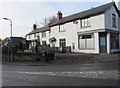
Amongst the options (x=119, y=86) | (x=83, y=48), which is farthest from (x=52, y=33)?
(x=119, y=86)

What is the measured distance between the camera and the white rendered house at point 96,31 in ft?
87.4

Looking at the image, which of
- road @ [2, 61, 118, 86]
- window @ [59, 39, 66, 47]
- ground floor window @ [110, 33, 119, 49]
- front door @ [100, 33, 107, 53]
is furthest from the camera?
window @ [59, 39, 66, 47]

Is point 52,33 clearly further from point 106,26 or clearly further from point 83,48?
point 106,26

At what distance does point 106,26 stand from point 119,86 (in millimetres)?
20163

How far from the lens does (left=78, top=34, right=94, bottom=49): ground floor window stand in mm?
27891

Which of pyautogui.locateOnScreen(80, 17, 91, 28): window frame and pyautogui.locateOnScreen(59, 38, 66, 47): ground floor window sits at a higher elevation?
pyautogui.locateOnScreen(80, 17, 91, 28): window frame

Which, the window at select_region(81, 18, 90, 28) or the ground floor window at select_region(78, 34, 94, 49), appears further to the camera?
the window at select_region(81, 18, 90, 28)

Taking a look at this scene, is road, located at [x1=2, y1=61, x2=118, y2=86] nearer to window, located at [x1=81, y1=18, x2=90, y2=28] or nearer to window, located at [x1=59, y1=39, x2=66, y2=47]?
window, located at [x1=81, y1=18, x2=90, y2=28]

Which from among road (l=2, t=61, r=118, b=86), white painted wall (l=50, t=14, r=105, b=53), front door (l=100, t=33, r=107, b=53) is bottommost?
road (l=2, t=61, r=118, b=86)

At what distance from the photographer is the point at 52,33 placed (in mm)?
39125

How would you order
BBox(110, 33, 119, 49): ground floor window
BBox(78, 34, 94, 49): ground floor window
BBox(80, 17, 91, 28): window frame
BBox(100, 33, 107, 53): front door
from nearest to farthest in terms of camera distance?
1. BBox(100, 33, 107, 53): front door
2. BBox(110, 33, 119, 49): ground floor window
3. BBox(78, 34, 94, 49): ground floor window
4. BBox(80, 17, 91, 28): window frame

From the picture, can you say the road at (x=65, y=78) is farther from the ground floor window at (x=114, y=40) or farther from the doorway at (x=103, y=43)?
Answer: the ground floor window at (x=114, y=40)

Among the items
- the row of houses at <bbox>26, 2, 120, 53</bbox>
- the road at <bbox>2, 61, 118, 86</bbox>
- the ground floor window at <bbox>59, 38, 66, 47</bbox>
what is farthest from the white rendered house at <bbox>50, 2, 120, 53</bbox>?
the road at <bbox>2, 61, 118, 86</bbox>

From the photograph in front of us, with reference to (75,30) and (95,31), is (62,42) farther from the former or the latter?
(95,31)
